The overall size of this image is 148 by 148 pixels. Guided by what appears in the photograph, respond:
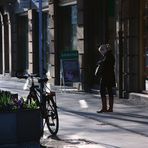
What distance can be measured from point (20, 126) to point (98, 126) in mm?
3516

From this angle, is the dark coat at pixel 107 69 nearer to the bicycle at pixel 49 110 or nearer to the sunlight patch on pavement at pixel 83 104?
the sunlight patch on pavement at pixel 83 104

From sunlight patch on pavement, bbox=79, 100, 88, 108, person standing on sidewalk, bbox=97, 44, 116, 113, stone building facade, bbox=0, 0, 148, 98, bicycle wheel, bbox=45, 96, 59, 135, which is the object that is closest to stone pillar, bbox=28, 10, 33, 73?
stone building facade, bbox=0, 0, 148, 98

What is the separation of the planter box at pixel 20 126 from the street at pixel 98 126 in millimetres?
986

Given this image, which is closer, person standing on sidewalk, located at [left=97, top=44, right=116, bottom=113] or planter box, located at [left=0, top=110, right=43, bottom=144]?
planter box, located at [left=0, top=110, right=43, bottom=144]

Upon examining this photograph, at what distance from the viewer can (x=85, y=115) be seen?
545 inches

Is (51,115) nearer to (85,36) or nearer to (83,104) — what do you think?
(83,104)

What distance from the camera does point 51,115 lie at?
11117 millimetres

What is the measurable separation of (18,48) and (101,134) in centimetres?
1881

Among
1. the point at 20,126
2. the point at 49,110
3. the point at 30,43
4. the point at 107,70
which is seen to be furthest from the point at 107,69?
the point at 30,43

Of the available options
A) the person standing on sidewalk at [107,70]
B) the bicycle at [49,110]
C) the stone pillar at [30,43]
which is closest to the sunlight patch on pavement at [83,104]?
the person standing on sidewalk at [107,70]

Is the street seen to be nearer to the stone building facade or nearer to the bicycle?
the bicycle

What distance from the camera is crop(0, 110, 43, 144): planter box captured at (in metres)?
8.70

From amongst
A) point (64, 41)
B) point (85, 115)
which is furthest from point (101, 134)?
point (64, 41)

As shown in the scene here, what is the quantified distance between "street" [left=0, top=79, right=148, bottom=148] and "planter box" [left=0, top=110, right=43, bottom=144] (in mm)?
986
